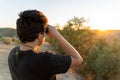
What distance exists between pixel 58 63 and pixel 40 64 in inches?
7.5

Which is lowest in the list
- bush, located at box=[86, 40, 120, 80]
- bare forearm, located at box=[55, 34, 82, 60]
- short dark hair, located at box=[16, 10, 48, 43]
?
bush, located at box=[86, 40, 120, 80]

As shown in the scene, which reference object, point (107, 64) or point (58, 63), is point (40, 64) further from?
point (107, 64)

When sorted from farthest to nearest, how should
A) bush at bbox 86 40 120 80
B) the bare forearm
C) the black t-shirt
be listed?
bush at bbox 86 40 120 80, the bare forearm, the black t-shirt

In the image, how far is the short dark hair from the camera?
3277 mm

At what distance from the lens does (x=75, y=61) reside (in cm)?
329

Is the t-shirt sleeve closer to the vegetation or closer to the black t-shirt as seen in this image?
the black t-shirt

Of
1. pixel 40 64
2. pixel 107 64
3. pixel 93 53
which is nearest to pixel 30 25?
pixel 40 64

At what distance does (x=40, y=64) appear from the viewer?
10.5ft

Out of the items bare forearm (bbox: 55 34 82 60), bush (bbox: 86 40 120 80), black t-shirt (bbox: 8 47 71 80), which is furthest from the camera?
bush (bbox: 86 40 120 80)

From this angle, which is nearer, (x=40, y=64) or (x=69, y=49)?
(x=40, y=64)

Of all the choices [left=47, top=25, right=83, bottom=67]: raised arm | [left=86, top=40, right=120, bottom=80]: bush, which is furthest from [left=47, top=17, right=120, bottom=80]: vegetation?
[left=47, top=25, right=83, bottom=67]: raised arm

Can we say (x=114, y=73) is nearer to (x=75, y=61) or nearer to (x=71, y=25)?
(x=71, y=25)

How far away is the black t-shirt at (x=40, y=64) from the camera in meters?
3.20

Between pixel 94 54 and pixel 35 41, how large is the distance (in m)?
21.5
